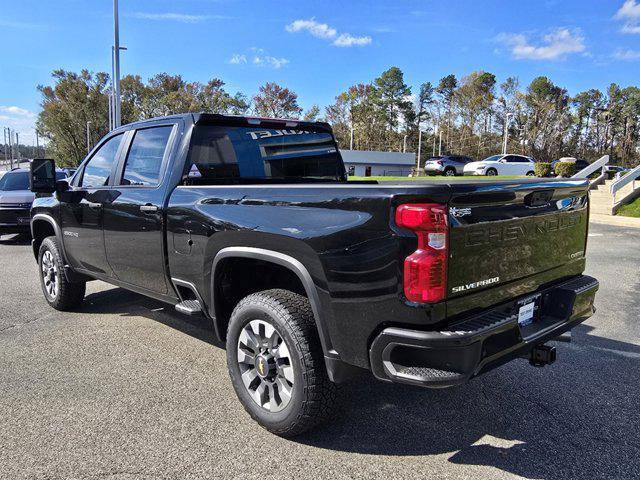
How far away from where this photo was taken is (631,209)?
16.8 m

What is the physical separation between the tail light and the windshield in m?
11.9

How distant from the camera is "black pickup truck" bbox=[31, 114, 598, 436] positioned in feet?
7.86

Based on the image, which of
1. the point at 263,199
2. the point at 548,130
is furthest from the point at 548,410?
the point at 548,130

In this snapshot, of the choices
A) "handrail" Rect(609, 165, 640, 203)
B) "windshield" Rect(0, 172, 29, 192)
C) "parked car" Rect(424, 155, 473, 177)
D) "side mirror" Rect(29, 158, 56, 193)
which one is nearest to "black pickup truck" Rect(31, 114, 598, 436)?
"side mirror" Rect(29, 158, 56, 193)

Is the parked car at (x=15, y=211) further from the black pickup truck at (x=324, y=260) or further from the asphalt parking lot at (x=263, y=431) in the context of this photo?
the black pickup truck at (x=324, y=260)

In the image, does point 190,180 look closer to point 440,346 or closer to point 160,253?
point 160,253

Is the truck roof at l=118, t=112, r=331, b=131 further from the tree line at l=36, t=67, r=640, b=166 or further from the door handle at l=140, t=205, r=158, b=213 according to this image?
the tree line at l=36, t=67, r=640, b=166

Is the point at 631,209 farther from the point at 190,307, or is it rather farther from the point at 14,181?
the point at 14,181

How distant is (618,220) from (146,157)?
15.1 m

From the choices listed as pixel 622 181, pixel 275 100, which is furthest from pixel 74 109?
pixel 622 181

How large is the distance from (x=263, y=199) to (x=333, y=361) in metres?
1.05

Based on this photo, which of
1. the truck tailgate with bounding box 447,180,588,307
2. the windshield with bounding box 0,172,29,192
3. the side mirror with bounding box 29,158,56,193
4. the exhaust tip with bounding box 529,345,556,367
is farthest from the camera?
the windshield with bounding box 0,172,29,192

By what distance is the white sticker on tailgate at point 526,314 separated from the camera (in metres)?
2.86

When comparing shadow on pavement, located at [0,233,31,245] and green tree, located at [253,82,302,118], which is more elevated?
green tree, located at [253,82,302,118]
